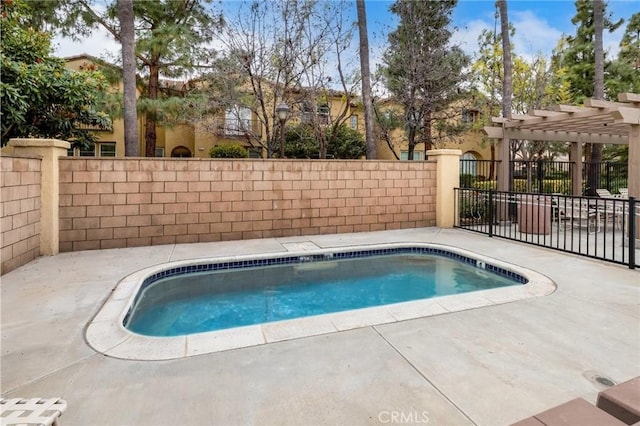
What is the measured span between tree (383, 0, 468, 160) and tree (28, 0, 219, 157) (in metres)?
6.34

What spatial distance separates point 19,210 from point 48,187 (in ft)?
2.96

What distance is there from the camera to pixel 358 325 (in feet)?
10.6

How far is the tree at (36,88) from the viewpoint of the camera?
601 centimetres

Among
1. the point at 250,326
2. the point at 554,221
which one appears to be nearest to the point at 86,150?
the point at 250,326

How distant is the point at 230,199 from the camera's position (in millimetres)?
7301

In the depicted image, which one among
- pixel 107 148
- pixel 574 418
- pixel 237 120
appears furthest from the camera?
pixel 107 148

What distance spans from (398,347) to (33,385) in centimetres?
247

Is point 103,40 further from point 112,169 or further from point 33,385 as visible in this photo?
point 33,385

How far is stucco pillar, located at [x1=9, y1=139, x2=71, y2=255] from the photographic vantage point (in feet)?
19.2

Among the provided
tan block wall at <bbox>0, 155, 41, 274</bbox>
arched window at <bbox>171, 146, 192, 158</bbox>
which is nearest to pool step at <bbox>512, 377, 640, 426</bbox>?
tan block wall at <bbox>0, 155, 41, 274</bbox>

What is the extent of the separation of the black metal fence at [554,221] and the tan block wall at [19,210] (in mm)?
7916

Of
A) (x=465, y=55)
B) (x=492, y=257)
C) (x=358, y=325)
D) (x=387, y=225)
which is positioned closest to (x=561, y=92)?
(x=465, y=55)

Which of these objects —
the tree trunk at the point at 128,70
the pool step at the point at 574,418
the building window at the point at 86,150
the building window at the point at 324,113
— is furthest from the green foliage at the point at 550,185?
the pool step at the point at 574,418

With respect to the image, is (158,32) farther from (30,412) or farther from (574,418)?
(574,418)
